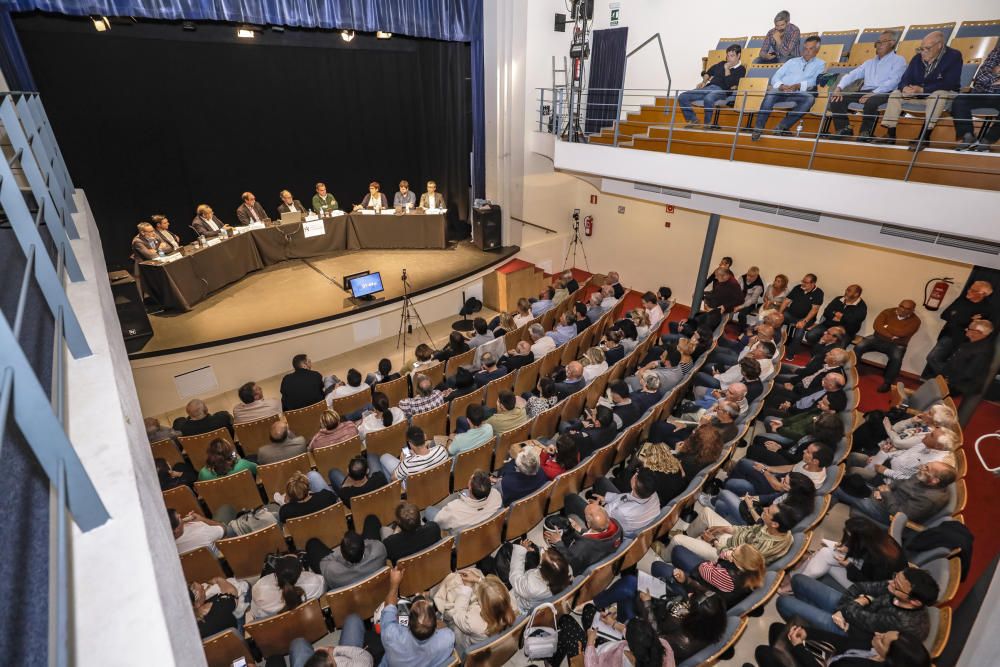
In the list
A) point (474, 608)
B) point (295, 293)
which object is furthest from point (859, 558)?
point (295, 293)

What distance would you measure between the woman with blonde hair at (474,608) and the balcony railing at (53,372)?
204 cm

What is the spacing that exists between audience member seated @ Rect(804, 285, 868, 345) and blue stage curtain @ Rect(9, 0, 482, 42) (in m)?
7.14

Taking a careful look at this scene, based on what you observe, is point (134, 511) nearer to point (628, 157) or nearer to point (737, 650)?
point (737, 650)

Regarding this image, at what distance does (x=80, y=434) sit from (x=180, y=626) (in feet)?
2.07

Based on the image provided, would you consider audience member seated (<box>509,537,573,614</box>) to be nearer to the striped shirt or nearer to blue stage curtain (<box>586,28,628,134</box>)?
the striped shirt

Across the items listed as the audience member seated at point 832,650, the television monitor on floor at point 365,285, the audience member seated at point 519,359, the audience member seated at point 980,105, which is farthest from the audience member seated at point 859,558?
the television monitor on floor at point 365,285

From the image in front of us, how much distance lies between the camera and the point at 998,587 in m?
2.23

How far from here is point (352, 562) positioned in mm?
2949

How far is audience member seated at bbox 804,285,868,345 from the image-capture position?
619cm

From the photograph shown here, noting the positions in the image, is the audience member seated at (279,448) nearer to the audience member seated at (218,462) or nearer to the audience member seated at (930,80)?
the audience member seated at (218,462)

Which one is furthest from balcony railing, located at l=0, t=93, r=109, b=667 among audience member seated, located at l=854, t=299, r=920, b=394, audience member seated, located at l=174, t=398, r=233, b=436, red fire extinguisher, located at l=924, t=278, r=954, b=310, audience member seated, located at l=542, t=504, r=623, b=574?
red fire extinguisher, located at l=924, t=278, r=954, b=310

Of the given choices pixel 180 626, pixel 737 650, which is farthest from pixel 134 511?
pixel 737 650

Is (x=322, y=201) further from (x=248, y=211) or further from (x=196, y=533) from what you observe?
(x=196, y=533)

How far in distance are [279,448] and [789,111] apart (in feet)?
20.9
